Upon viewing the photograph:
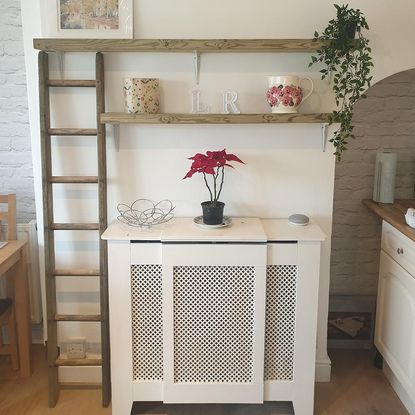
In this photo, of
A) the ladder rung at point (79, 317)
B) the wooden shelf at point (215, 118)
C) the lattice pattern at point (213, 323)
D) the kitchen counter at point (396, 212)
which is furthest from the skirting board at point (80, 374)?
the kitchen counter at point (396, 212)

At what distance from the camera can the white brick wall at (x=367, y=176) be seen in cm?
289

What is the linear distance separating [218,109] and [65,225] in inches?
36.4

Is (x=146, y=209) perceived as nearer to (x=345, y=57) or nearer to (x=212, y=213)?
(x=212, y=213)

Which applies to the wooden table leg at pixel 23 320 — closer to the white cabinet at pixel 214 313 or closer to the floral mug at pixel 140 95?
the white cabinet at pixel 214 313

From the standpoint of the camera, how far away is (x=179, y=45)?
2156mm

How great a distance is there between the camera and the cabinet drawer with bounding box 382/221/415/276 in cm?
224

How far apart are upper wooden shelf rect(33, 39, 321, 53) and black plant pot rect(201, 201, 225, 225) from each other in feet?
2.28

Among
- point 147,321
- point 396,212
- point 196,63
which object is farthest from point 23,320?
point 396,212

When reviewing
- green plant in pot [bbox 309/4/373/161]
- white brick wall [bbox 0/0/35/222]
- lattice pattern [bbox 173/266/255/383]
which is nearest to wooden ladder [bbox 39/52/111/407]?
lattice pattern [bbox 173/266/255/383]

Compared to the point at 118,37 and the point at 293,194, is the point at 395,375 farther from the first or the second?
the point at 118,37

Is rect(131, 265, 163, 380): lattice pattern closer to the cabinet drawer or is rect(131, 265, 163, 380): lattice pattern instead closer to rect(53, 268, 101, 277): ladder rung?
rect(53, 268, 101, 277): ladder rung

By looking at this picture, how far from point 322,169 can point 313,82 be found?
419 millimetres

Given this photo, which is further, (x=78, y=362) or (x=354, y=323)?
(x=354, y=323)

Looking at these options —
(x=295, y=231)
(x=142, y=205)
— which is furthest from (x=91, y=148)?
(x=295, y=231)
